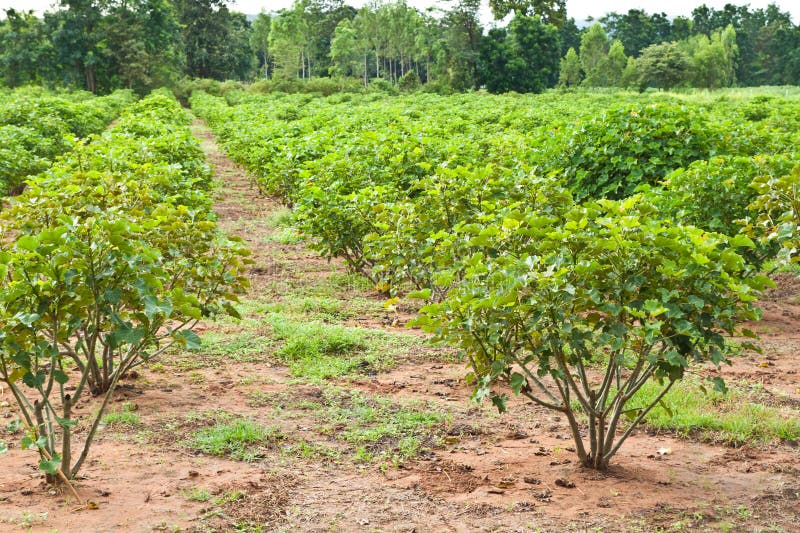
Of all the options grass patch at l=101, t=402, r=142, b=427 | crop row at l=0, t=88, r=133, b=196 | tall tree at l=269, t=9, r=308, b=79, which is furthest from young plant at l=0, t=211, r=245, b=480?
tall tree at l=269, t=9, r=308, b=79

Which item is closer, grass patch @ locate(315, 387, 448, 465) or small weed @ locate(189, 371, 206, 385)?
grass patch @ locate(315, 387, 448, 465)

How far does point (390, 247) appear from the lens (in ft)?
21.6

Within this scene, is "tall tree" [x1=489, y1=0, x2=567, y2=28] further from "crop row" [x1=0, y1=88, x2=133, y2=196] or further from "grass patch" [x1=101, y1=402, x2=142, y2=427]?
"grass patch" [x1=101, y1=402, x2=142, y2=427]

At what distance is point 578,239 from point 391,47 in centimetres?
7295

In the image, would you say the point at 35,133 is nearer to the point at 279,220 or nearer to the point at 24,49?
the point at 279,220

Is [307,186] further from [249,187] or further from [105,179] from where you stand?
[249,187]

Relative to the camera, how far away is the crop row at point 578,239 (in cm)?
355

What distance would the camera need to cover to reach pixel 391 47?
7381cm

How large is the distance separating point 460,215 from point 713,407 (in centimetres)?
244

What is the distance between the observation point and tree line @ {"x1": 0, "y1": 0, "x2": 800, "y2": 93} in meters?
50.8

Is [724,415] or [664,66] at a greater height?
[664,66]

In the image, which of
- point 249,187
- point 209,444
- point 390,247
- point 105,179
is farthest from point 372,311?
point 249,187

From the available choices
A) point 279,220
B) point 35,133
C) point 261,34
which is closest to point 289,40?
point 261,34

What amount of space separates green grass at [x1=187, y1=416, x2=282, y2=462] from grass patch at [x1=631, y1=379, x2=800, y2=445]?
2327 mm
